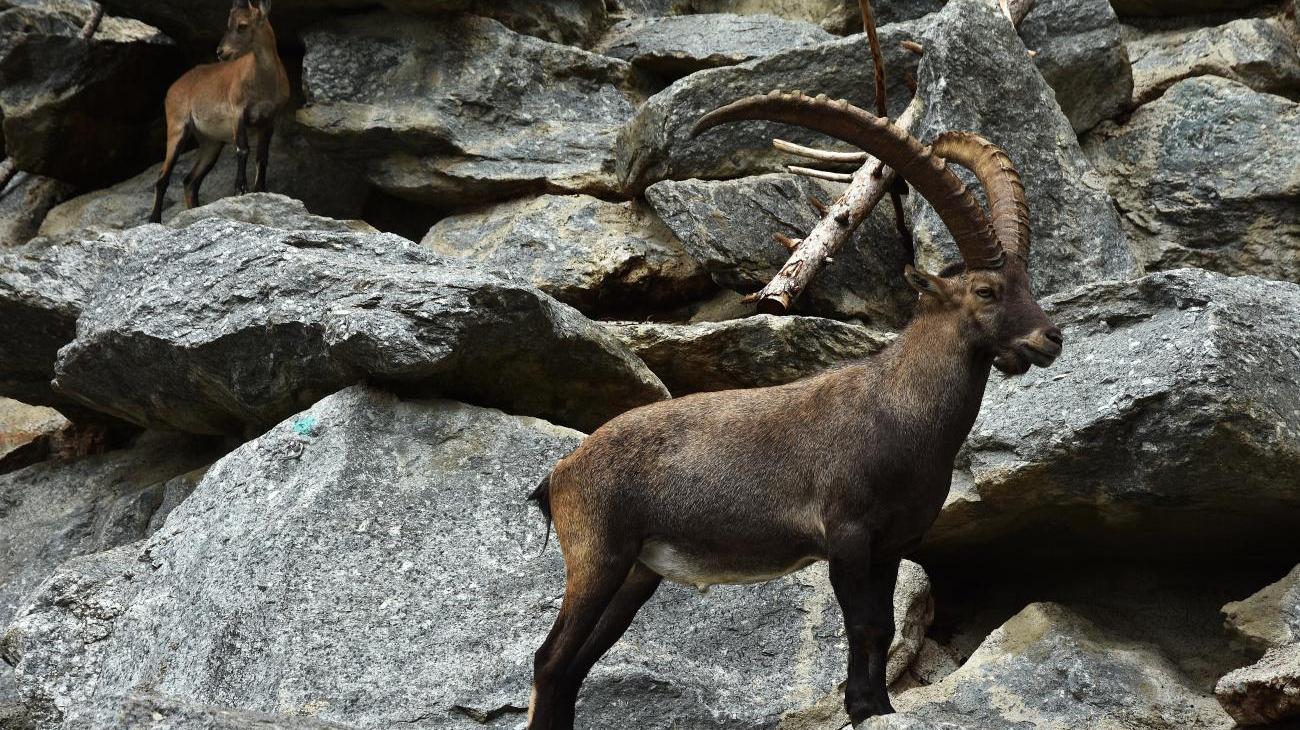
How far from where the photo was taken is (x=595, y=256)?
1048cm

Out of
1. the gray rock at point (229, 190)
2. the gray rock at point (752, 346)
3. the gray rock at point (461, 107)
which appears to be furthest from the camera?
the gray rock at point (229, 190)

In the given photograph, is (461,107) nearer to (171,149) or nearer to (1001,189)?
(171,149)

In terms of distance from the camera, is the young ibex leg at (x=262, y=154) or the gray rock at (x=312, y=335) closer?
Answer: the gray rock at (x=312, y=335)

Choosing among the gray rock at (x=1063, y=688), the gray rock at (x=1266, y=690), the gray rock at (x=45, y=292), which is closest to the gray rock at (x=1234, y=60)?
the gray rock at (x=1063, y=688)

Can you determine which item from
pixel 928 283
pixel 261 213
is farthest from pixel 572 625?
pixel 261 213

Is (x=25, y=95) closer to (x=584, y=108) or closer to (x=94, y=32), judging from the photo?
(x=94, y=32)

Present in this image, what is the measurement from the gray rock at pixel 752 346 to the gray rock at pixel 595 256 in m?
1.53

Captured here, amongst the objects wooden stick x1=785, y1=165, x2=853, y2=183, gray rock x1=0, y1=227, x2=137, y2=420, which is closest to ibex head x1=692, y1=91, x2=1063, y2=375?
wooden stick x1=785, y1=165, x2=853, y2=183

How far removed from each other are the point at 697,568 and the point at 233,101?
28.9ft

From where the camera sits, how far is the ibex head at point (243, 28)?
498 inches

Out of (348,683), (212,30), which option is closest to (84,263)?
(348,683)

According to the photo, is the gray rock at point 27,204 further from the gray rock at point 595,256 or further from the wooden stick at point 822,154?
the wooden stick at point 822,154

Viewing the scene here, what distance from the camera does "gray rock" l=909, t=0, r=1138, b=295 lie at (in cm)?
920

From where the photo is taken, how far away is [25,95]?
44.1ft
